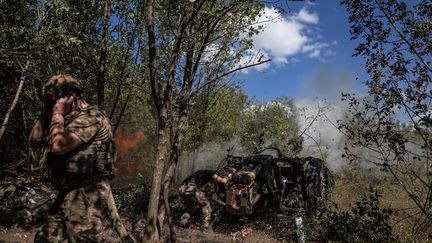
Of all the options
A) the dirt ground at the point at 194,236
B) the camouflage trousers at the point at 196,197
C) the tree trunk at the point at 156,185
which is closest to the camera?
the tree trunk at the point at 156,185

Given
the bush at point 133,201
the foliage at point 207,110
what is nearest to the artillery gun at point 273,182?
the bush at point 133,201

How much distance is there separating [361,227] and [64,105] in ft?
19.2

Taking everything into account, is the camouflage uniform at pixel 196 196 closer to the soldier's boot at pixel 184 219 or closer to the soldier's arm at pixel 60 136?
the soldier's boot at pixel 184 219

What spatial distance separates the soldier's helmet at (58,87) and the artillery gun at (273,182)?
16.8 feet

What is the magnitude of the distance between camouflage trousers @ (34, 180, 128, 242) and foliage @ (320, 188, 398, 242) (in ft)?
15.5

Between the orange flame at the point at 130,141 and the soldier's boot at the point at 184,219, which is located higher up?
the orange flame at the point at 130,141

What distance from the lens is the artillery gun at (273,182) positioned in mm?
7840

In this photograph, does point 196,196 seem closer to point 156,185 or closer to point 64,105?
point 156,185

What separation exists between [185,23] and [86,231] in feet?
7.25

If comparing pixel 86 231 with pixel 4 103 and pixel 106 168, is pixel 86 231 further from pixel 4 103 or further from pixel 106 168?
pixel 4 103

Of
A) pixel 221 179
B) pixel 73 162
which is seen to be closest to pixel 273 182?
pixel 221 179

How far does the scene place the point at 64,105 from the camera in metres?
3.12

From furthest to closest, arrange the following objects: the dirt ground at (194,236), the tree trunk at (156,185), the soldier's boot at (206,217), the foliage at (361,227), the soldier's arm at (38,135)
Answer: the soldier's boot at (206,217) < the dirt ground at (194,236) < the foliage at (361,227) < the tree trunk at (156,185) < the soldier's arm at (38,135)

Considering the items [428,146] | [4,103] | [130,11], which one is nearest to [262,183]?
[428,146]
